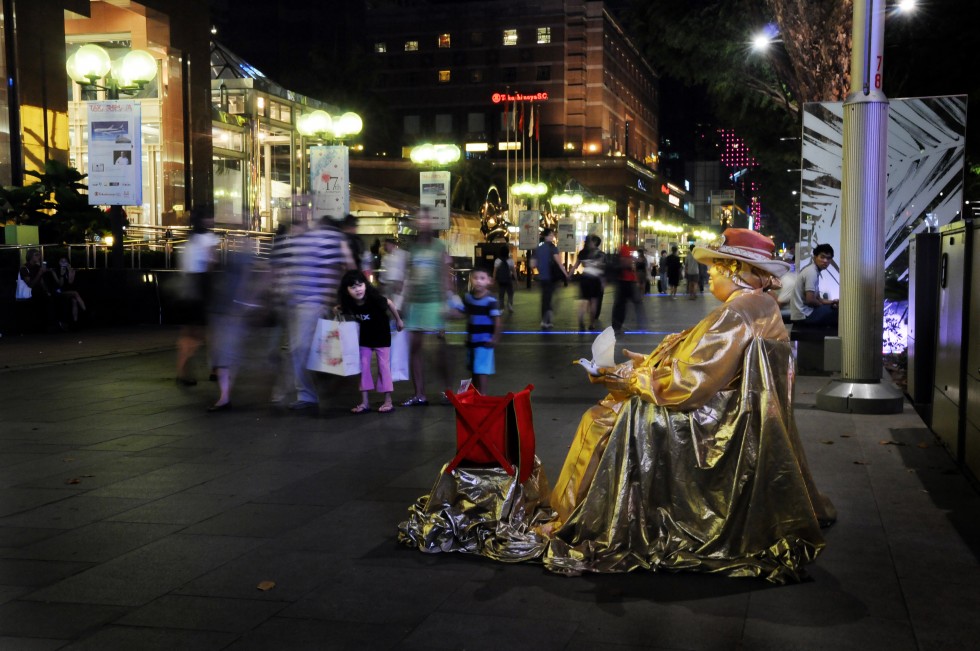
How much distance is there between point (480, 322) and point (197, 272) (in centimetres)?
306

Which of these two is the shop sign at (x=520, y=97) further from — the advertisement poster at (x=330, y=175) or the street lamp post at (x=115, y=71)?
the street lamp post at (x=115, y=71)

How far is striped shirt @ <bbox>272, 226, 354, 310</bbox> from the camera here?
359 inches

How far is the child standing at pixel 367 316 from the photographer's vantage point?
9.28 metres

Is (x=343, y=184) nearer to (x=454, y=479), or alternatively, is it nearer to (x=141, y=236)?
(x=141, y=236)

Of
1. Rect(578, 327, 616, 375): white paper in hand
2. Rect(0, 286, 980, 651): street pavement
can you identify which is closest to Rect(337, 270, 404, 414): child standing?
Rect(0, 286, 980, 651): street pavement

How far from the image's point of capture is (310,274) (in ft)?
30.0

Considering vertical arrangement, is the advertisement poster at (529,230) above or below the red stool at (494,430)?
above

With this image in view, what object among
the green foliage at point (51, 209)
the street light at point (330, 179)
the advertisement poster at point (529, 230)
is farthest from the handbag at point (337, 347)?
the advertisement poster at point (529, 230)

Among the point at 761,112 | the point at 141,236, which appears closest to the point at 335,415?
the point at 141,236

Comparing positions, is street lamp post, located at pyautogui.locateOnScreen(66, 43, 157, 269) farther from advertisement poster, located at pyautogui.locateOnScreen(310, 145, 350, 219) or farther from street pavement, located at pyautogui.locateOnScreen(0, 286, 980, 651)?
street pavement, located at pyautogui.locateOnScreen(0, 286, 980, 651)

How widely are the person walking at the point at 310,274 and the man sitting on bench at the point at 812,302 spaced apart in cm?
578

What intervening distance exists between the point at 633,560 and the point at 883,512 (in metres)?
1.94

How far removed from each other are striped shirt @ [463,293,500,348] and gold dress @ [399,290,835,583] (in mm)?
4071

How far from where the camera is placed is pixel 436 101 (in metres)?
94.6
